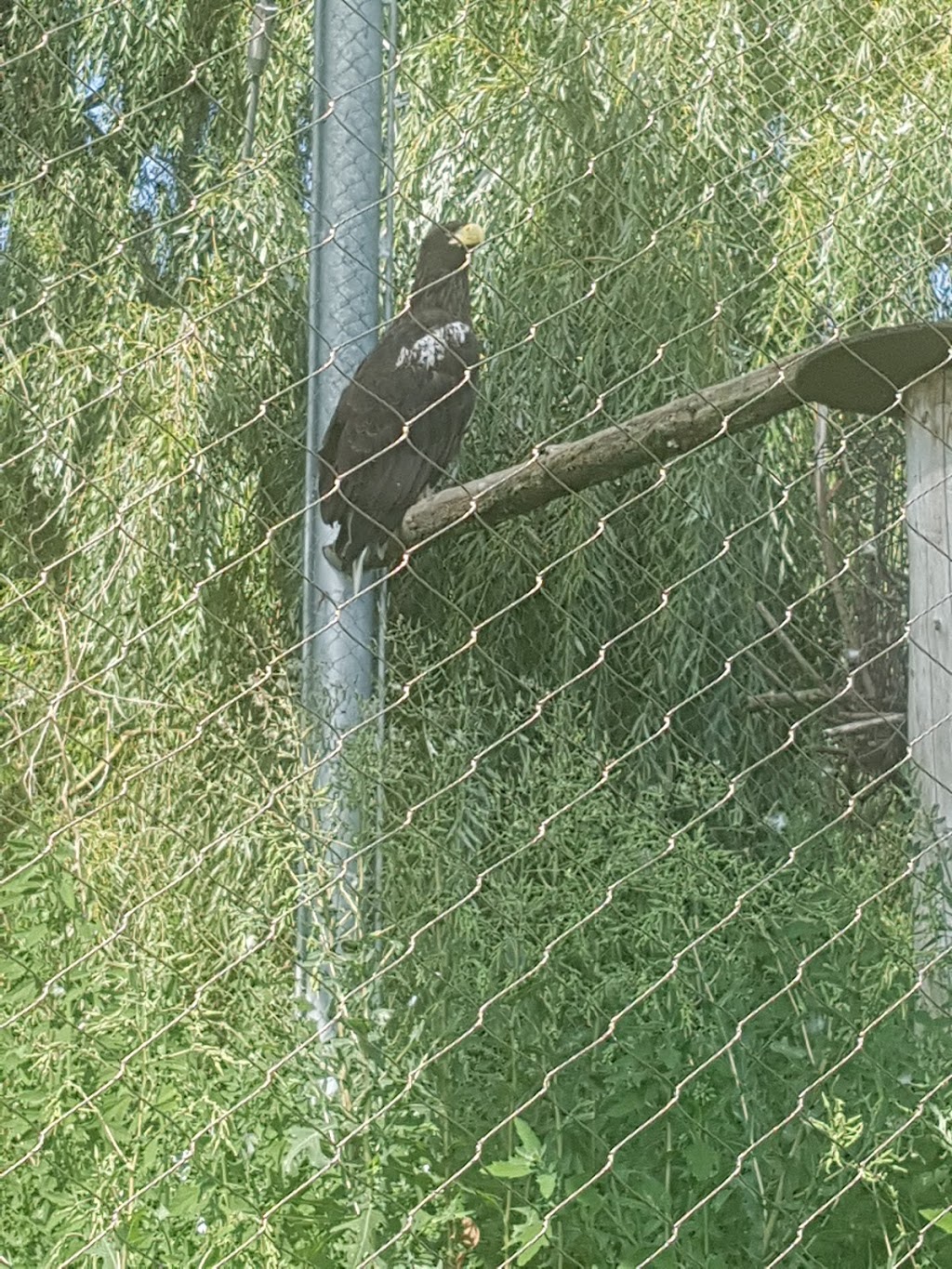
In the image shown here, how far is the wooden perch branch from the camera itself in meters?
2.30

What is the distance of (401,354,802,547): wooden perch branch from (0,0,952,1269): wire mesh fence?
0.12ft

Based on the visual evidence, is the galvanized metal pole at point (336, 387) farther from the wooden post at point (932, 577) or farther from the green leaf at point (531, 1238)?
the wooden post at point (932, 577)

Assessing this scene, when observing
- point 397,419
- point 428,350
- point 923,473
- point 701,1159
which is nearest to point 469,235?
point 428,350

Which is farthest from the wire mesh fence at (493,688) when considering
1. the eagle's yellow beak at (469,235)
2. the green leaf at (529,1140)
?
the eagle's yellow beak at (469,235)

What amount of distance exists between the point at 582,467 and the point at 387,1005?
1368 mm

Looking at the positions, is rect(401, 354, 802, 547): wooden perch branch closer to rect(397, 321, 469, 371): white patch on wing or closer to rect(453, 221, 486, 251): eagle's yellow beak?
rect(397, 321, 469, 371): white patch on wing

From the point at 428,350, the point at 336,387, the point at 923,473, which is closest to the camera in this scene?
the point at 923,473

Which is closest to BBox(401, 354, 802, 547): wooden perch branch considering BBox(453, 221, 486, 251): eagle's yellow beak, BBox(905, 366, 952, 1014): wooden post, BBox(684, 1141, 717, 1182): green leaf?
BBox(905, 366, 952, 1014): wooden post

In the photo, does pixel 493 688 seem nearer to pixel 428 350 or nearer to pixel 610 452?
pixel 610 452

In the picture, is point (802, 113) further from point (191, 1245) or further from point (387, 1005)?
point (191, 1245)

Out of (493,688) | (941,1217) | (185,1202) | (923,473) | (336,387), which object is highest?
(185,1202)

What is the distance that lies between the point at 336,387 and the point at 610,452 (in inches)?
25.0

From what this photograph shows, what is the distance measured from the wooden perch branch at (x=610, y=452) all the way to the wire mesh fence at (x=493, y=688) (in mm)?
35

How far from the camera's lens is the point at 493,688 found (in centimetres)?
288
